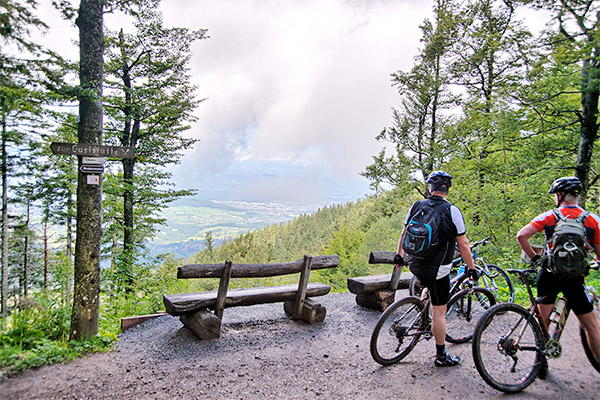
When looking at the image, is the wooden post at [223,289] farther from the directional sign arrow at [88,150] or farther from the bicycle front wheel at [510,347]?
the bicycle front wheel at [510,347]

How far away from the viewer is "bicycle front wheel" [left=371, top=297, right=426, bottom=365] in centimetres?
407

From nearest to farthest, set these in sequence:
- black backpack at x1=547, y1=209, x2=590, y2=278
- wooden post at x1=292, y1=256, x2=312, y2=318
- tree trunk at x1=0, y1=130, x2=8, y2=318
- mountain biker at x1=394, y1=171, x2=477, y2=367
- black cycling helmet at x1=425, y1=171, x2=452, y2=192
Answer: black backpack at x1=547, y1=209, x2=590, y2=278 < mountain biker at x1=394, y1=171, x2=477, y2=367 < black cycling helmet at x1=425, y1=171, x2=452, y2=192 < wooden post at x1=292, y1=256, x2=312, y2=318 < tree trunk at x1=0, y1=130, x2=8, y2=318

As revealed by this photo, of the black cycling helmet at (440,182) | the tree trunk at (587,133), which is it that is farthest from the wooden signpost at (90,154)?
the tree trunk at (587,133)

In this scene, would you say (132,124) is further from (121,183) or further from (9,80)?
(9,80)

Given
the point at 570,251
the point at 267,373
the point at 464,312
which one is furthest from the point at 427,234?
the point at 267,373

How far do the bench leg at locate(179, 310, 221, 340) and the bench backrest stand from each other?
2.12ft

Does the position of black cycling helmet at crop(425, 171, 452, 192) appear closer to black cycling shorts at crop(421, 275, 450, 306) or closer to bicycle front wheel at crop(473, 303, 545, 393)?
black cycling shorts at crop(421, 275, 450, 306)

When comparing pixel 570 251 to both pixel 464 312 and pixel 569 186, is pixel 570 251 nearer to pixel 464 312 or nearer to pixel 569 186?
pixel 569 186

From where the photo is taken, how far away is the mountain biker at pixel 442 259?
12.3ft

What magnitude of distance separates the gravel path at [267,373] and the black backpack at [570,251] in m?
1.42

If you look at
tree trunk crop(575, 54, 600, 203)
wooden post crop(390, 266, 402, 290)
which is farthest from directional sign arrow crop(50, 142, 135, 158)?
tree trunk crop(575, 54, 600, 203)

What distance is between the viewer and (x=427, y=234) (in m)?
3.75

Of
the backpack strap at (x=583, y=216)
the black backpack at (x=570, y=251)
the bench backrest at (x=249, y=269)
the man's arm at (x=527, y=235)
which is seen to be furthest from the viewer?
the bench backrest at (x=249, y=269)

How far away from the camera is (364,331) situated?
6.02 meters
